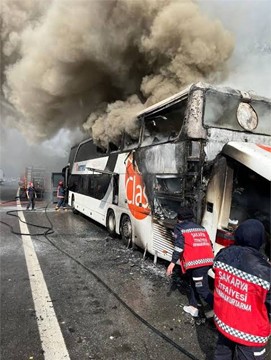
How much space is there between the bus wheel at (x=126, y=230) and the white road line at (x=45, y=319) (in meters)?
1.95

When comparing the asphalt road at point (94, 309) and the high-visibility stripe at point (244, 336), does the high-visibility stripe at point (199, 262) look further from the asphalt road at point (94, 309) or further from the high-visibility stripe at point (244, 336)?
the high-visibility stripe at point (244, 336)

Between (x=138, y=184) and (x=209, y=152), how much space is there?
6.50 feet

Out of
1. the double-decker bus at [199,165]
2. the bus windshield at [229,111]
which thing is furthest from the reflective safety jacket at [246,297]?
the bus windshield at [229,111]

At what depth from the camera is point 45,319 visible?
144 inches

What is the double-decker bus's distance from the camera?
4.35m

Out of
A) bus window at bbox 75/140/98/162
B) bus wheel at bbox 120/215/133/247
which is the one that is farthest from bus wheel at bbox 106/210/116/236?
bus window at bbox 75/140/98/162

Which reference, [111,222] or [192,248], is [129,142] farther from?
[192,248]

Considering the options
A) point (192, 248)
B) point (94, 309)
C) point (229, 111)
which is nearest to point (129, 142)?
point (229, 111)

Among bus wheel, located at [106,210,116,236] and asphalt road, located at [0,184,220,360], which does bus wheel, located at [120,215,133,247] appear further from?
bus wheel, located at [106,210,116,236]

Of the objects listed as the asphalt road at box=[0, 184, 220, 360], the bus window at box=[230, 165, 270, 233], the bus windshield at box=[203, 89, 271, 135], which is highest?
the bus windshield at box=[203, 89, 271, 135]

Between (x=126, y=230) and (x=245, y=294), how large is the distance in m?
5.25

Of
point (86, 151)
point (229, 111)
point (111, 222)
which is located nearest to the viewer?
point (229, 111)

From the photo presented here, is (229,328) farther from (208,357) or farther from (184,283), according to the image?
(184,283)

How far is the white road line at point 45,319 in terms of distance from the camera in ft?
9.84
